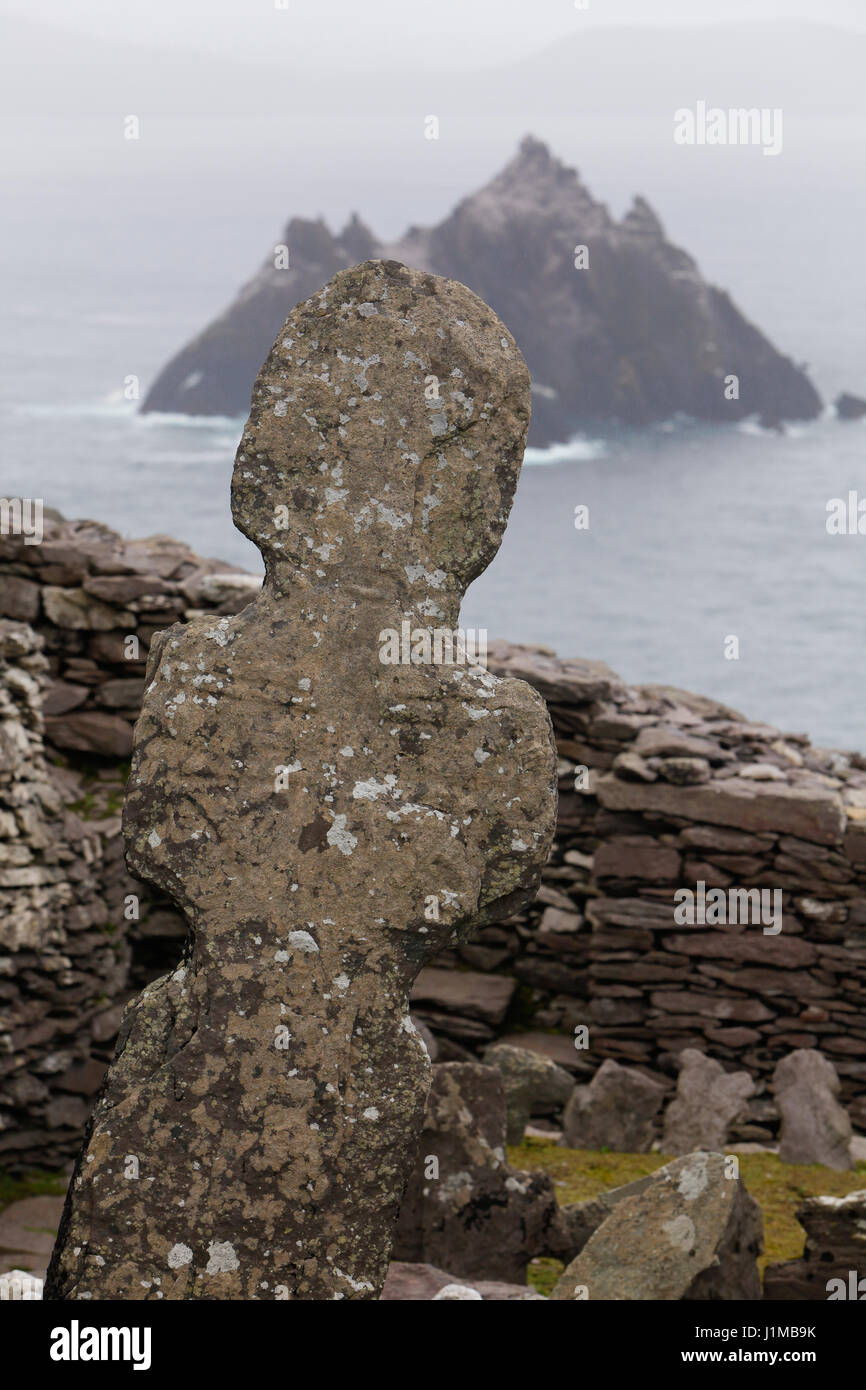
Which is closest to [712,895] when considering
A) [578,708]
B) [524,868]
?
[578,708]

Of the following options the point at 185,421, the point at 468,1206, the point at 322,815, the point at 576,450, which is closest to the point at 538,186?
the point at 576,450

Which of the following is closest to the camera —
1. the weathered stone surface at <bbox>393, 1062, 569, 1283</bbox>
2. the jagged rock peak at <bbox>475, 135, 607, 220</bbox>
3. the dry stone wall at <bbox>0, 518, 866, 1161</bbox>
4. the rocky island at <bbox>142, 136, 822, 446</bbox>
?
the weathered stone surface at <bbox>393, 1062, 569, 1283</bbox>

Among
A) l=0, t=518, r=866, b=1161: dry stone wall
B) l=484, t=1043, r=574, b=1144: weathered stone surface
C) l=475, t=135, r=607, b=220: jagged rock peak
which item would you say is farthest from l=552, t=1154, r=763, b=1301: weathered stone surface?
l=475, t=135, r=607, b=220: jagged rock peak

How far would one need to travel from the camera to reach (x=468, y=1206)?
7.87 metres

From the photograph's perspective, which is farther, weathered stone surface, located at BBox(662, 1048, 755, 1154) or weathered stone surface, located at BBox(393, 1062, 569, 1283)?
weathered stone surface, located at BBox(662, 1048, 755, 1154)

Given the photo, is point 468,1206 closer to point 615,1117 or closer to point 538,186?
point 615,1117

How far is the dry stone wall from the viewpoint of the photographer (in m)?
12.7

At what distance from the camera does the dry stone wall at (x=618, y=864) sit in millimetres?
12695

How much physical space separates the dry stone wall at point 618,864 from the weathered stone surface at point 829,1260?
4.91m

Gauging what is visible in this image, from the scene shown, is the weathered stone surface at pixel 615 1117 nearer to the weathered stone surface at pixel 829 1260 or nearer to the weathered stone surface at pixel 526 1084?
the weathered stone surface at pixel 526 1084

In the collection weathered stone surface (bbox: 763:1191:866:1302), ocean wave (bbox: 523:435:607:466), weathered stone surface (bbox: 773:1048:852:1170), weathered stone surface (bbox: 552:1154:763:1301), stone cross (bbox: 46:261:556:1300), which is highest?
ocean wave (bbox: 523:435:607:466)

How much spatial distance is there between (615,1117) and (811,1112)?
Answer: 1506 mm

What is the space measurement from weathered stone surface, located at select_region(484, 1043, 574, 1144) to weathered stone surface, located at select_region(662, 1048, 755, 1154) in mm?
910

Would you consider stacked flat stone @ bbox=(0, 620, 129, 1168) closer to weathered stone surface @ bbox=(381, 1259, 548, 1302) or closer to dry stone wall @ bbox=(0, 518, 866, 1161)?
dry stone wall @ bbox=(0, 518, 866, 1161)
